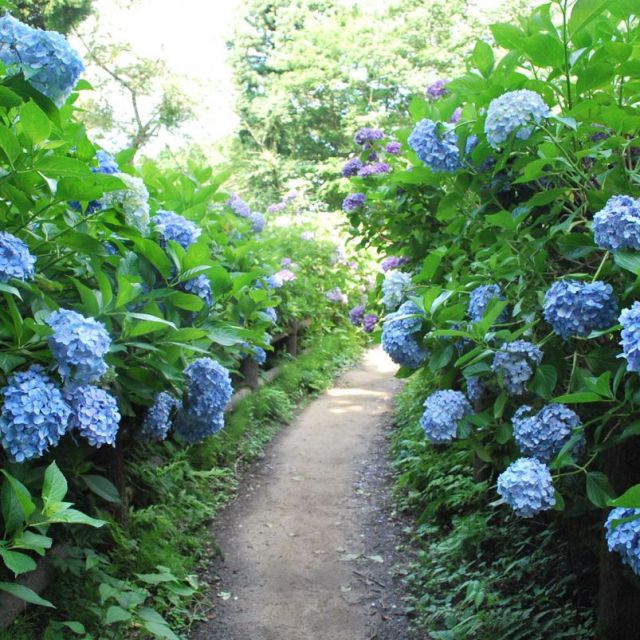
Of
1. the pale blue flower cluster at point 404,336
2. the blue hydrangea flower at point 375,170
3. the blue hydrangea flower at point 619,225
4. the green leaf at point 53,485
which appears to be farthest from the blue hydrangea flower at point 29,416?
the blue hydrangea flower at point 375,170

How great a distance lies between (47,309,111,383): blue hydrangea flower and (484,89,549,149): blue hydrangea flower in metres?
1.25

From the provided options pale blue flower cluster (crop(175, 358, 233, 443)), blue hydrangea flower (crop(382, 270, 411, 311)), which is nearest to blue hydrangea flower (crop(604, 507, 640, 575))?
pale blue flower cluster (crop(175, 358, 233, 443))

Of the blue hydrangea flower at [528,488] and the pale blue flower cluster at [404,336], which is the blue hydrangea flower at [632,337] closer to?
the blue hydrangea flower at [528,488]

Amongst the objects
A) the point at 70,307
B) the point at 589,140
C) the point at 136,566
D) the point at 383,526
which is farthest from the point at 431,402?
the point at 383,526

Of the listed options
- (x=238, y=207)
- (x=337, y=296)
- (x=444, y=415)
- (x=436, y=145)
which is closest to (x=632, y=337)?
(x=444, y=415)

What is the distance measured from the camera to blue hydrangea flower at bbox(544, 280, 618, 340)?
1644 mm

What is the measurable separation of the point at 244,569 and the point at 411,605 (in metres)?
0.85

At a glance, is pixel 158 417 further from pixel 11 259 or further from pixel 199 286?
pixel 11 259

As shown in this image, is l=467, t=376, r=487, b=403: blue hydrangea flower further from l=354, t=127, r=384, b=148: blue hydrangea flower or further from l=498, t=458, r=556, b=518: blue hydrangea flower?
l=354, t=127, r=384, b=148: blue hydrangea flower

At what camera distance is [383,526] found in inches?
150

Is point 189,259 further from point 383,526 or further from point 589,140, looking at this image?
point 383,526

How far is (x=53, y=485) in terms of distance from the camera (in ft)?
5.20

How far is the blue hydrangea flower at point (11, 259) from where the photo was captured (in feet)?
5.05

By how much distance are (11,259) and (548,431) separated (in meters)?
1.41
